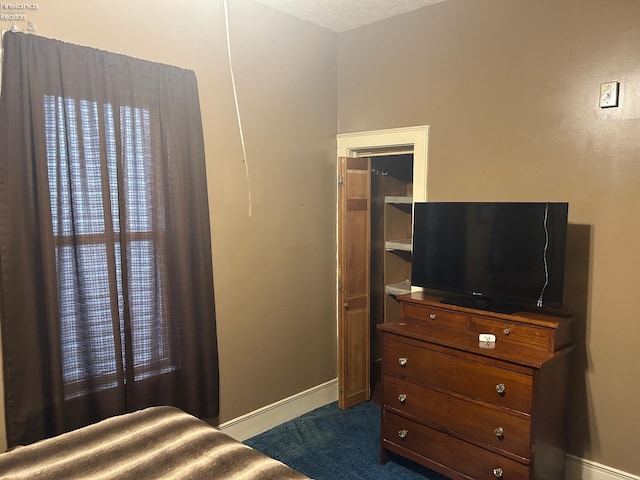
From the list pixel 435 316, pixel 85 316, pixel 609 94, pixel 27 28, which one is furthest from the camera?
pixel 435 316

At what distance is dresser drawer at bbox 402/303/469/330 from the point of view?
2.76 meters

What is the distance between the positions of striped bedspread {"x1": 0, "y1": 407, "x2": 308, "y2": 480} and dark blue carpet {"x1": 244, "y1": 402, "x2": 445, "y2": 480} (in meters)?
1.27

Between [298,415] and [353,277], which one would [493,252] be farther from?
[298,415]

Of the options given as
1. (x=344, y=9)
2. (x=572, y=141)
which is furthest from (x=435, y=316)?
(x=344, y=9)

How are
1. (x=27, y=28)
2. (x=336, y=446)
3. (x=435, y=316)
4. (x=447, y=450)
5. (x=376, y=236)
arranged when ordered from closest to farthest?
(x=27, y=28) → (x=447, y=450) → (x=435, y=316) → (x=336, y=446) → (x=376, y=236)

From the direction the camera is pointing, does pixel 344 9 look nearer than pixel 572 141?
No

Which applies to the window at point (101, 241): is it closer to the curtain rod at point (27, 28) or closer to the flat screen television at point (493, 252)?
the curtain rod at point (27, 28)

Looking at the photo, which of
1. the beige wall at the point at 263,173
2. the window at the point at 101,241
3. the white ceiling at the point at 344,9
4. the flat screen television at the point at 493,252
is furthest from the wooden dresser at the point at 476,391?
the white ceiling at the point at 344,9

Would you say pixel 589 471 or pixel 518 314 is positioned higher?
pixel 518 314

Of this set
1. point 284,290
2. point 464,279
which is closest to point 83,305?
point 284,290

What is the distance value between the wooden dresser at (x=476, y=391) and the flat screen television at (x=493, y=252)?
0.15 meters

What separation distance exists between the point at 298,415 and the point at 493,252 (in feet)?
6.48

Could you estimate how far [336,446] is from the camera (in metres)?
3.20

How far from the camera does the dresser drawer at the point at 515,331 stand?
243 centimetres
